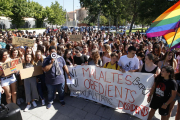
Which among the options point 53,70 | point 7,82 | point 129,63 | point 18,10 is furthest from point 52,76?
point 18,10

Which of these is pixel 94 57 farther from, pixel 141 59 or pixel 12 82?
pixel 12 82

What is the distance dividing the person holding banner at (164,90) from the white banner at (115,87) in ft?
0.67

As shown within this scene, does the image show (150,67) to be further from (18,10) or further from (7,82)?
(18,10)

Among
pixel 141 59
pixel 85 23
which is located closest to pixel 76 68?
pixel 141 59

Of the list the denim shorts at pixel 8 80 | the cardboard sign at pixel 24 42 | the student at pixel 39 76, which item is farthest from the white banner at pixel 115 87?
the cardboard sign at pixel 24 42

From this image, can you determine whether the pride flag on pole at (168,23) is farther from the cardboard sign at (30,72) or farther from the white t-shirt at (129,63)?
the cardboard sign at (30,72)

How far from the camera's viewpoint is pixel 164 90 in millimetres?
2512

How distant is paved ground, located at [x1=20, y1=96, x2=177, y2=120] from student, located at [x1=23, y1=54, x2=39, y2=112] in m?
0.26

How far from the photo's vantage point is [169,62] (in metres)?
3.49

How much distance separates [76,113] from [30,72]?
1659 mm

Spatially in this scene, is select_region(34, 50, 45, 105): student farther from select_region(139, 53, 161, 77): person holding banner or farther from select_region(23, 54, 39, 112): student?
select_region(139, 53, 161, 77): person holding banner

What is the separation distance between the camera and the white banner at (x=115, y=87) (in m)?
2.97

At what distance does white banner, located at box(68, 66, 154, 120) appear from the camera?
2.97m

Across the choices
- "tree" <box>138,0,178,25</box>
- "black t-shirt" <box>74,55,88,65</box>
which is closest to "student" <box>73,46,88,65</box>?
"black t-shirt" <box>74,55,88,65</box>
